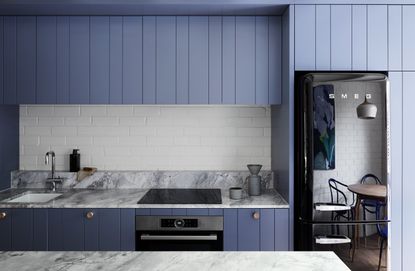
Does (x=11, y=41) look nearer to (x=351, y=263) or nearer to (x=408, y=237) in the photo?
(x=351, y=263)

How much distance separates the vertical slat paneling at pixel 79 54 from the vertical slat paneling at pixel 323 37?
171 cm

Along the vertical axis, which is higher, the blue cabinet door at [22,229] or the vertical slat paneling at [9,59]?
the vertical slat paneling at [9,59]

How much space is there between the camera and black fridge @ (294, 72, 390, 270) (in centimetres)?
242

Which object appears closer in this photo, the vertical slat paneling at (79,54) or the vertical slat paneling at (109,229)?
the vertical slat paneling at (109,229)

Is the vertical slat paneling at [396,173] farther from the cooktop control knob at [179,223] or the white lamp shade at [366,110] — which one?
the cooktop control knob at [179,223]

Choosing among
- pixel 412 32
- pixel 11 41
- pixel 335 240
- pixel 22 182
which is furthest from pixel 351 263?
pixel 11 41

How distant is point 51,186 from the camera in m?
3.14

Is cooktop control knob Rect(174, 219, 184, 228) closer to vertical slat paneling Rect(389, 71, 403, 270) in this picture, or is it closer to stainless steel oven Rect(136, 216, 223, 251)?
stainless steel oven Rect(136, 216, 223, 251)

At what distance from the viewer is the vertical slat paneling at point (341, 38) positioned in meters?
2.62

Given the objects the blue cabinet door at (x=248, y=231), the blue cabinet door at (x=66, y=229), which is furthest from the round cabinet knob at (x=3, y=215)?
the blue cabinet door at (x=248, y=231)

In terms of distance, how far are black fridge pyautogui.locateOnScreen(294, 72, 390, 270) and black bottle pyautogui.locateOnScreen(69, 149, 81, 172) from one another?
1.89 m

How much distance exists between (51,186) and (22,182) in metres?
0.27

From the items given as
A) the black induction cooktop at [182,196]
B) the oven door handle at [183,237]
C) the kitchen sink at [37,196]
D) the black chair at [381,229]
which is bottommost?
the oven door handle at [183,237]

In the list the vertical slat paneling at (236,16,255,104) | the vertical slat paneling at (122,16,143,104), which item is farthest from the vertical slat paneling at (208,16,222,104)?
the vertical slat paneling at (122,16,143,104)
